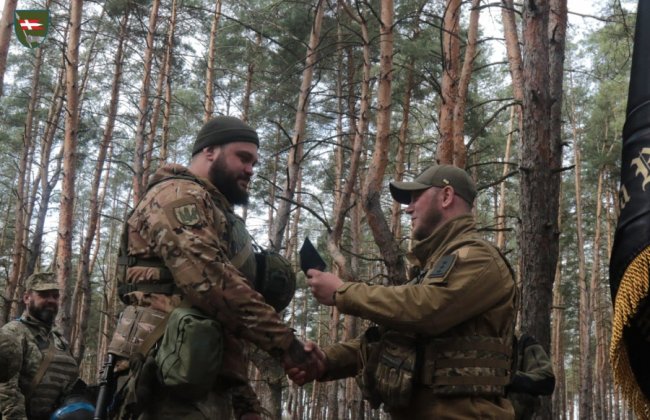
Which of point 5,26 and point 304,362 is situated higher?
point 5,26

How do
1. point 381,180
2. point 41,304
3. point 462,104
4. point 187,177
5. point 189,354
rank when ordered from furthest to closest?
1. point 462,104
2. point 381,180
3. point 41,304
4. point 187,177
5. point 189,354

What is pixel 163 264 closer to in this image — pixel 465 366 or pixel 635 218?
pixel 465 366

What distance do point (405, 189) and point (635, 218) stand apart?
66.2 inches

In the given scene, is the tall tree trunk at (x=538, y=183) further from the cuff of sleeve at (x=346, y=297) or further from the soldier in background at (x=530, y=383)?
the cuff of sleeve at (x=346, y=297)

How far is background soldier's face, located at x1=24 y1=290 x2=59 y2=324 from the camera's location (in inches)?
257

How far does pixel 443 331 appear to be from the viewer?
285 centimetres

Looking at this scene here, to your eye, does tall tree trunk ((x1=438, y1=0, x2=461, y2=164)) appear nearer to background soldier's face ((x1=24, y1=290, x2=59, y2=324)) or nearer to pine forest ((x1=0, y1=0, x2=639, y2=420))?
pine forest ((x1=0, y1=0, x2=639, y2=420))

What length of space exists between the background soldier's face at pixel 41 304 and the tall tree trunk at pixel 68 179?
13.9 ft

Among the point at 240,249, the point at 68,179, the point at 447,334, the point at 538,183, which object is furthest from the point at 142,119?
the point at 447,334

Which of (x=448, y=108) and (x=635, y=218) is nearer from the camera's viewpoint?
(x=635, y=218)

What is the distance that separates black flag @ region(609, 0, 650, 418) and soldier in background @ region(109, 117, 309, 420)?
1.49m

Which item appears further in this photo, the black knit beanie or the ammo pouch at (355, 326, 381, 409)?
the black knit beanie

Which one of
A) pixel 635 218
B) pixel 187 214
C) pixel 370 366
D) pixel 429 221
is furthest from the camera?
pixel 429 221

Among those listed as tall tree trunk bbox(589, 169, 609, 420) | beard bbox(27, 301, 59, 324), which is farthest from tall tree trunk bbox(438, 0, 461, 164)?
tall tree trunk bbox(589, 169, 609, 420)
